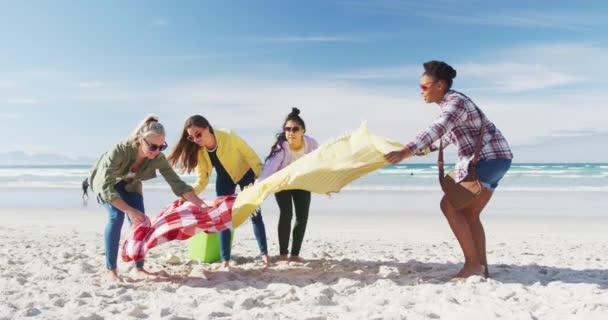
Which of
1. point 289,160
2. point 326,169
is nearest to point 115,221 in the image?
point 289,160

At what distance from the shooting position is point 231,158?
486cm

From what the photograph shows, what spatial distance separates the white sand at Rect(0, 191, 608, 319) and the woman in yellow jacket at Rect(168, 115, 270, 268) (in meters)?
0.74

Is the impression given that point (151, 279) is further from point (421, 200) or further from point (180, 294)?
point (421, 200)

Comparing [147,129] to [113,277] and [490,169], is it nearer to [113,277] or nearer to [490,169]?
[113,277]

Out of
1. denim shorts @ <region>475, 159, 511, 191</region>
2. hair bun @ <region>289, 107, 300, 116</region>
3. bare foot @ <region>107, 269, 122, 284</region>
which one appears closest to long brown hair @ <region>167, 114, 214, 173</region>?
hair bun @ <region>289, 107, 300, 116</region>

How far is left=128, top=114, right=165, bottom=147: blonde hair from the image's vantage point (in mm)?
4105

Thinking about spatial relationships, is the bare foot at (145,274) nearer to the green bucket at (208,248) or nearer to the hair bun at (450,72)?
the green bucket at (208,248)

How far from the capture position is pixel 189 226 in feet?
14.5

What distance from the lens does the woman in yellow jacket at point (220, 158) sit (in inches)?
186

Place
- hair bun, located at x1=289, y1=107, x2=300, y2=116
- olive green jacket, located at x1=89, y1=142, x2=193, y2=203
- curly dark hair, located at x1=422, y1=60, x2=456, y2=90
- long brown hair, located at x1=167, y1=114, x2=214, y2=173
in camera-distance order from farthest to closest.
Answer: hair bun, located at x1=289, y1=107, x2=300, y2=116 < long brown hair, located at x1=167, y1=114, x2=214, y2=173 < olive green jacket, located at x1=89, y1=142, x2=193, y2=203 < curly dark hair, located at x1=422, y1=60, x2=456, y2=90

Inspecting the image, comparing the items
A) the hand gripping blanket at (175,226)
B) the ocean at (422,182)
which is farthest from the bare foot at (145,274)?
the ocean at (422,182)

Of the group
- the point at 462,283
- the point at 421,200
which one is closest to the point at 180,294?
the point at 462,283

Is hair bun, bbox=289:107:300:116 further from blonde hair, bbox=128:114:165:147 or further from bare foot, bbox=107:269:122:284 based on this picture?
bare foot, bbox=107:269:122:284

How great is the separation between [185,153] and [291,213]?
3.74 feet
